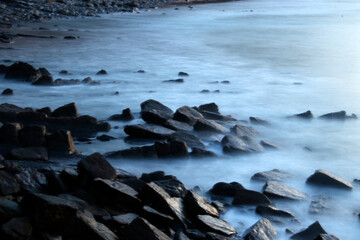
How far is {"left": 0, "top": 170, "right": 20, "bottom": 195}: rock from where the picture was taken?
2.35 meters

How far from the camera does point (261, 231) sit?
248 cm

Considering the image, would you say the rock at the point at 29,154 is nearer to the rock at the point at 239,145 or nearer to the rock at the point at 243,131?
the rock at the point at 239,145

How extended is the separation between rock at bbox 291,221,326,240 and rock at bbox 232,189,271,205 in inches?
14.2

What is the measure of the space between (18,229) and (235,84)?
4575 mm

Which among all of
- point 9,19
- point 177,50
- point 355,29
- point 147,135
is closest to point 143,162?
point 147,135

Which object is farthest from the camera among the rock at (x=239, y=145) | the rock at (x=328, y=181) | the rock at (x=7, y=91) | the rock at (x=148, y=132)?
the rock at (x=7, y=91)

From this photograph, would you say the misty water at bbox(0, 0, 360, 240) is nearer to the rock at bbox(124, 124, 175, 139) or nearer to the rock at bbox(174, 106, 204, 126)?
the rock at bbox(124, 124, 175, 139)

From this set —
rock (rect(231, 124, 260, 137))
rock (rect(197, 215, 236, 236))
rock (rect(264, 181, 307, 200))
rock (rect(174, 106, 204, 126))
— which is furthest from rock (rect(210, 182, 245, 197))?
rock (rect(174, 106, 204, 126))

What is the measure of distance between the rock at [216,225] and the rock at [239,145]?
1.20 meters

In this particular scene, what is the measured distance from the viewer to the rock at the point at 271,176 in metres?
3.23

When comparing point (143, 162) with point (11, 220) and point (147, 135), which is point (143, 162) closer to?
point (147, 135)

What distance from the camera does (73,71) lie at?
22.1ft

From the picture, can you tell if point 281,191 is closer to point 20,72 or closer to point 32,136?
point 32,136

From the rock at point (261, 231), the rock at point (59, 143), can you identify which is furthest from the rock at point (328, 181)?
the rock at point (59, 143)
